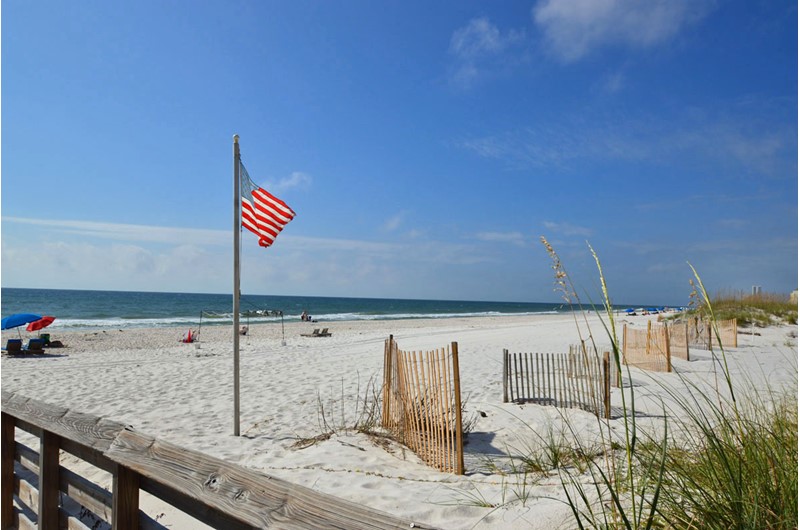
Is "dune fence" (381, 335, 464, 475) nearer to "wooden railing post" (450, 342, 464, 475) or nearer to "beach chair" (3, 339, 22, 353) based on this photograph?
"wooden railing post" (450, 342, 464, 475)

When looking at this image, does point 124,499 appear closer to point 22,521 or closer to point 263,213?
point 22,521

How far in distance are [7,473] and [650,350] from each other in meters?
12.2

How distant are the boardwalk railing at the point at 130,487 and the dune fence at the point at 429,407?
2869mm

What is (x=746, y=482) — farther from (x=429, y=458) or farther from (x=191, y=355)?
(x=191, y=355)

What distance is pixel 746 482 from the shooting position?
2.26 m

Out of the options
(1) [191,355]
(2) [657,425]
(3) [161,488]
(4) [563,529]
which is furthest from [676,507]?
(1) [191,355]

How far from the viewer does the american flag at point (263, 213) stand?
7.16 metres

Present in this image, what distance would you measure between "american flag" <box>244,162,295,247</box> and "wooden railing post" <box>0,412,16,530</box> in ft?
12.8

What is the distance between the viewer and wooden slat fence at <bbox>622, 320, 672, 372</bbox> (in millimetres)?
11805

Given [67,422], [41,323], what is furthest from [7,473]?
[41,323]

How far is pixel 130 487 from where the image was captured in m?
2.50

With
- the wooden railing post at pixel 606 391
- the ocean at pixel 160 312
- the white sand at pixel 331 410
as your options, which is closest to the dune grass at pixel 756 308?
the white sand at pixel 331 410

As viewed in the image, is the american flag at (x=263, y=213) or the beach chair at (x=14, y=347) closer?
the american flag at (x=263, y=213)

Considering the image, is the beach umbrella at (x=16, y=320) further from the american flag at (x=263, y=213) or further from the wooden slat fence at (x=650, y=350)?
the wooden slat fence at (x=650, y=350)
